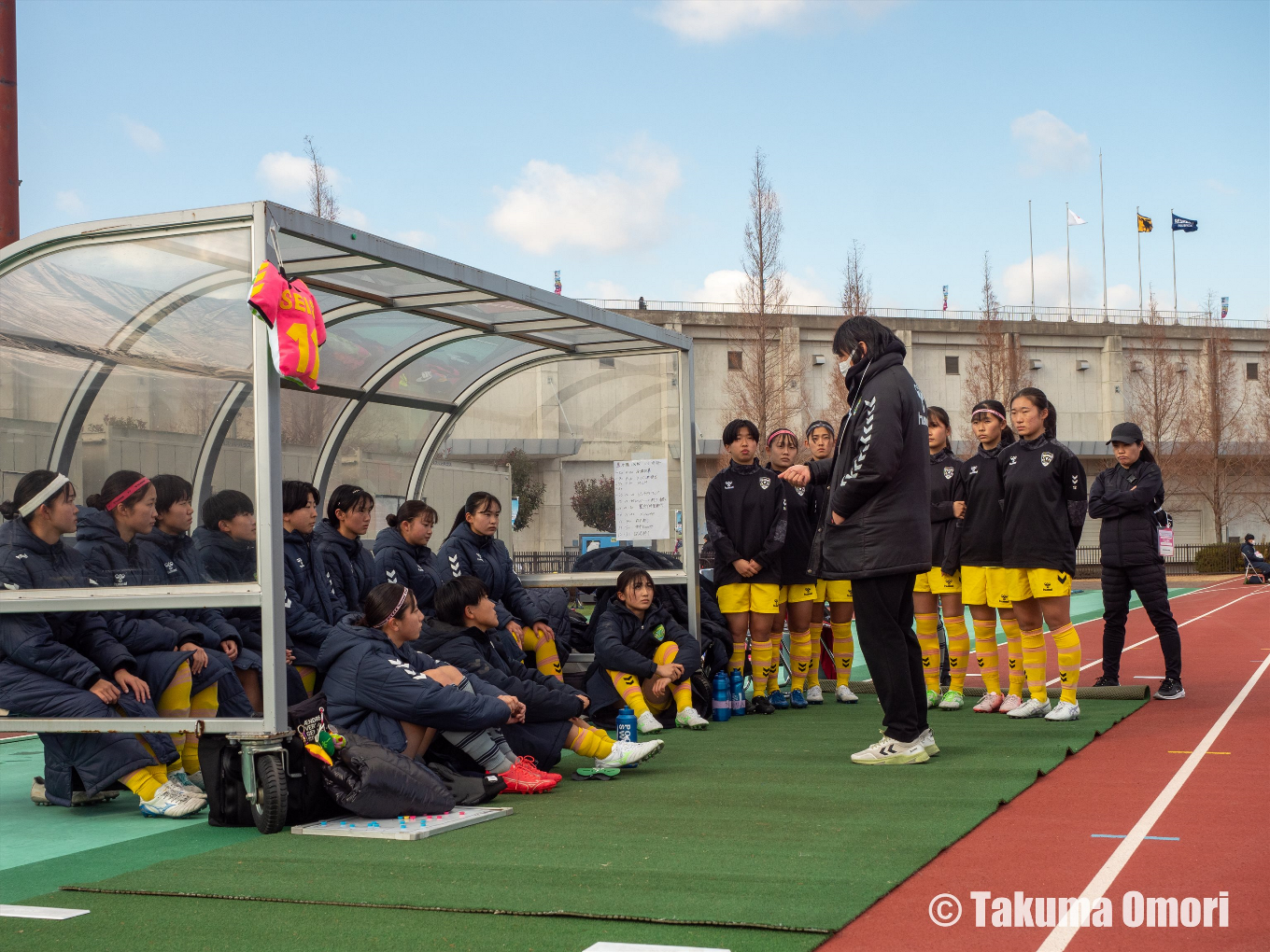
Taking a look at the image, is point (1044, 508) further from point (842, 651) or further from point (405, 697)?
point (405, 697)

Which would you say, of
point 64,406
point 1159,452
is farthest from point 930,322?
point 64,406

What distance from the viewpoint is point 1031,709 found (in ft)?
26.2

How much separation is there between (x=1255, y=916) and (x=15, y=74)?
9.43 m

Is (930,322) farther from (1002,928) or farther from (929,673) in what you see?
(1002,928)

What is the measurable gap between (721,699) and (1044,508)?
260 cm

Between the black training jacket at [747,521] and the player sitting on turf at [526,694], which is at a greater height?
the black training jacket at [747,521]

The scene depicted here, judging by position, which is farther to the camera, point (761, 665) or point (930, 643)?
point (761, 665)

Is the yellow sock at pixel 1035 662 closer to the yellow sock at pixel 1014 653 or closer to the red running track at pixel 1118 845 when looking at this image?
the yellow sock at pixel 1014 653

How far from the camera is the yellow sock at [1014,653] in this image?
27.1 feet

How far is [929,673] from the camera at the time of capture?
894 cm

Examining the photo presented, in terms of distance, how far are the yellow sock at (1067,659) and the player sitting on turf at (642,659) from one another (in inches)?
90.3

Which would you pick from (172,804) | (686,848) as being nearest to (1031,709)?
(686,848)

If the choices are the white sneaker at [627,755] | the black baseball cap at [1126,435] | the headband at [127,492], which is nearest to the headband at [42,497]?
the headband at [127,492]

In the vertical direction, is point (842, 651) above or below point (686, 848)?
above
